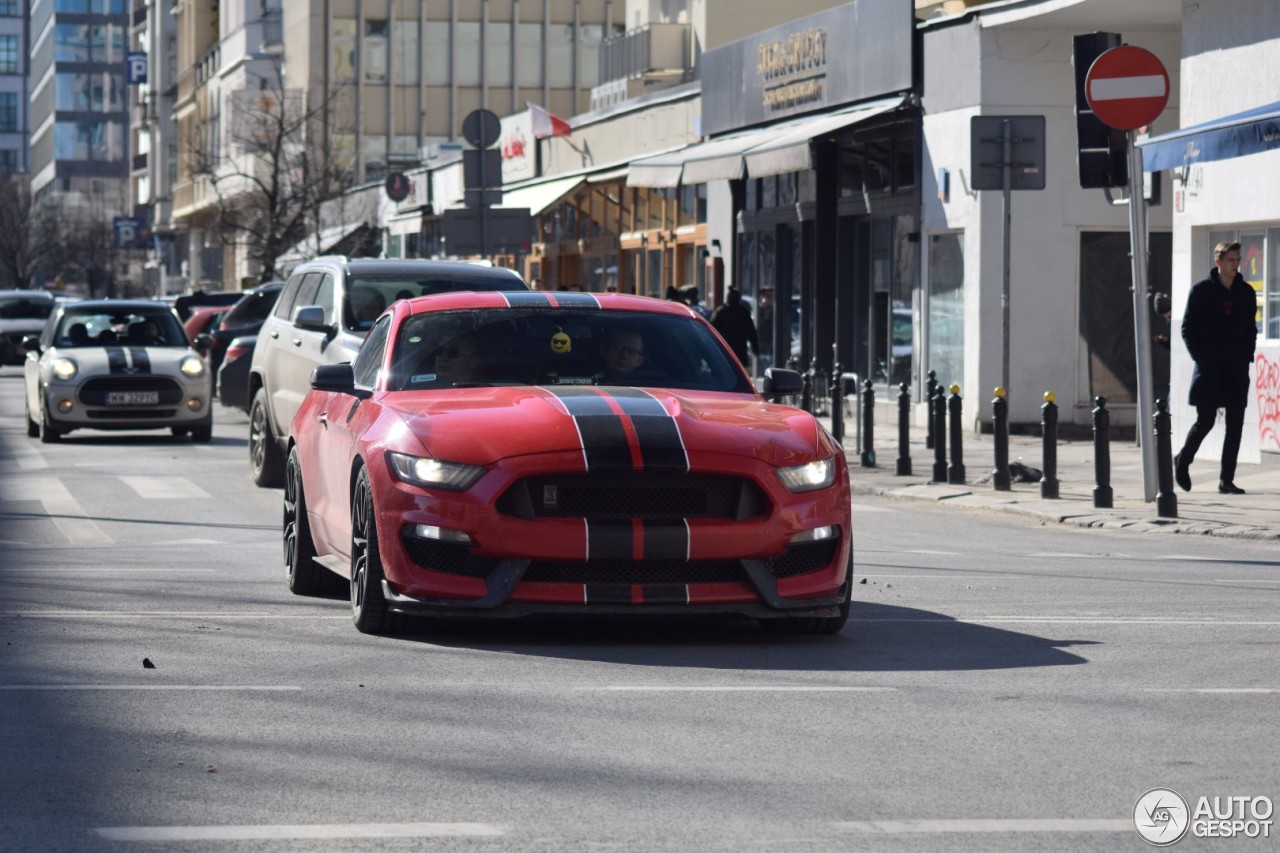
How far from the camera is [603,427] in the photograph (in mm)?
9117

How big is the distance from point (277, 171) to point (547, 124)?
1502 centimetres

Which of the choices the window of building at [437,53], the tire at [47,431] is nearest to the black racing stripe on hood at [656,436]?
the tire at [47,431]

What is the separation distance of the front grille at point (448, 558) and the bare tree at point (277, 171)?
4656 centimetres

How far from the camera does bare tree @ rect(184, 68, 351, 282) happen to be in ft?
204

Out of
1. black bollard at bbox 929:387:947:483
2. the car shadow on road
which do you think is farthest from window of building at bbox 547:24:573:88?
the car shadow on road

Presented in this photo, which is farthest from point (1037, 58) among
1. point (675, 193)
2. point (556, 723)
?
point (556, 723)

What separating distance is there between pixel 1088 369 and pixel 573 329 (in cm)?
1746

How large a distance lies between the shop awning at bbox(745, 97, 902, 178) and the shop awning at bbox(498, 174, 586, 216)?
1078 cm

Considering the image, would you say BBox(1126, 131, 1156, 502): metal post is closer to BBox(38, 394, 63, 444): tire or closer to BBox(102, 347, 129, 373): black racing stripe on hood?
BBox(102, 347, 129, 373): black racing stripe on hood

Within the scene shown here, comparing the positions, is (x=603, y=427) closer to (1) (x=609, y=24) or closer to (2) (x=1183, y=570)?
(2) (x=1183, y=570)

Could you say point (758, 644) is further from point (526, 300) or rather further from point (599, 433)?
point (526, 300)

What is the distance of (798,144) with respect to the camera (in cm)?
2794

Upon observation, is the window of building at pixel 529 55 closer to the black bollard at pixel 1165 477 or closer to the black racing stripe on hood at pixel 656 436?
the black bollard at pixel 1165 477

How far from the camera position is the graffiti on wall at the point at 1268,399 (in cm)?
2058
